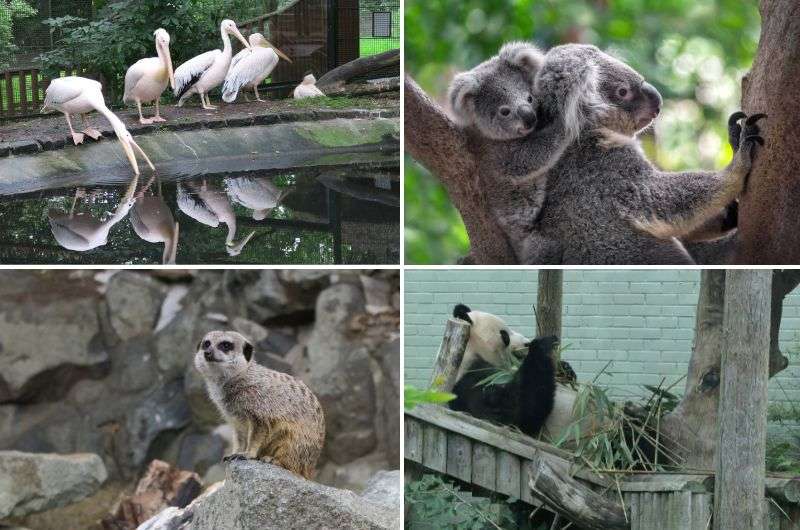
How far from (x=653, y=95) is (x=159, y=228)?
1.53 m

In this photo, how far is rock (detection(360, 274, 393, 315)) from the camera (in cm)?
500

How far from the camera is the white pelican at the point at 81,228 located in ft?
9.16

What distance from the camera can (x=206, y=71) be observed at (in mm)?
3602

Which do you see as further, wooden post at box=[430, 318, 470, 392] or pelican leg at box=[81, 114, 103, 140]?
pelican leg at box=[81, 114, 103, 140]

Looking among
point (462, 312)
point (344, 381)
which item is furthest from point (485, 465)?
point (344, 381)

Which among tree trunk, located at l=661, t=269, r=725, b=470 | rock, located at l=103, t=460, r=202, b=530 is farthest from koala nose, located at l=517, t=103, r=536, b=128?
rock, located at l=103, t=460, r=202, b=530

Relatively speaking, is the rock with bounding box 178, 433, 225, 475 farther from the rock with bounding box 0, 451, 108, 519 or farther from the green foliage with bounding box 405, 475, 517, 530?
the green foliage with bounding box 405, 475, 517, 530

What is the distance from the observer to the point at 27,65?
11.8 feet

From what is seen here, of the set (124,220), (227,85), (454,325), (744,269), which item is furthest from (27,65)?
(744,269)

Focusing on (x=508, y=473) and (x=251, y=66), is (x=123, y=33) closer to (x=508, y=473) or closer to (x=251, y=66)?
(x=251, y=66)

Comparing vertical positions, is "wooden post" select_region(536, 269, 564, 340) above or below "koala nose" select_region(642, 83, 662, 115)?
below

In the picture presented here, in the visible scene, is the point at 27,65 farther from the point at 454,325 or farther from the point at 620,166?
the point at 620,166

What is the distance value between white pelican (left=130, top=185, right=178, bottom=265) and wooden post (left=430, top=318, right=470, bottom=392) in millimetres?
869

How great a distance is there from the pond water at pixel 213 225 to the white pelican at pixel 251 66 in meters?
0.73
